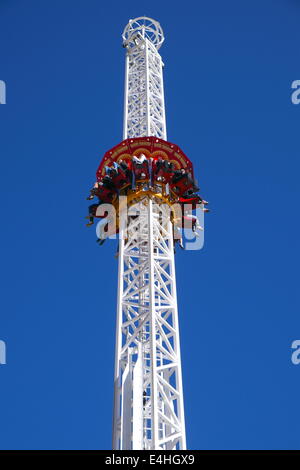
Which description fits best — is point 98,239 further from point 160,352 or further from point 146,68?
point 146,68

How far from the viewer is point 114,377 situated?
93.5ft

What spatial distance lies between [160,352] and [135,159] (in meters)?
11.6

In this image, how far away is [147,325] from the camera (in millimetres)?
30984

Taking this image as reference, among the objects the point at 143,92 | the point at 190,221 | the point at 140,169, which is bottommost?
the point at 190,221

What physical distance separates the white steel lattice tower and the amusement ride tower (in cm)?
5

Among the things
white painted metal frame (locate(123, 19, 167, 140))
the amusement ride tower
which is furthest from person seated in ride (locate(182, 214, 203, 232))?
white painted metal frame (locate(123, 19, 167, 140))

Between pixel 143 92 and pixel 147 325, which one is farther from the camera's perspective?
pixel 143 92

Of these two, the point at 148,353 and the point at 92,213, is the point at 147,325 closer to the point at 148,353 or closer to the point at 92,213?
the point at 148,353

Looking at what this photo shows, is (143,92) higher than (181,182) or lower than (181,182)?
higher

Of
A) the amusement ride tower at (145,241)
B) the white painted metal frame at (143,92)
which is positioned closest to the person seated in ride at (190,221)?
the amusement ride tower at (145,241)

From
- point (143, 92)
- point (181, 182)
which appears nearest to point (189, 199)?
point (181, 182)

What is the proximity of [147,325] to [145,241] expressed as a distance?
542 cm

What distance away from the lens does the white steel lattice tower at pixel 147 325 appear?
87.4 feet
